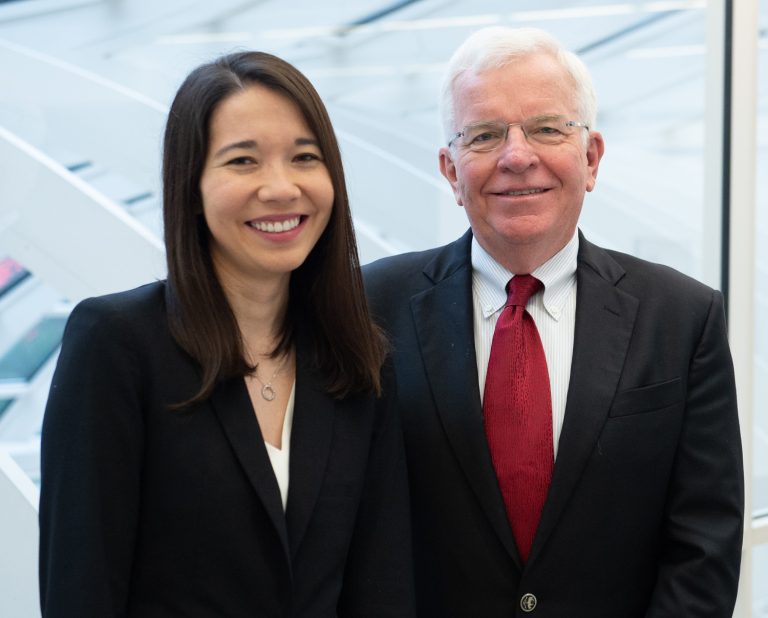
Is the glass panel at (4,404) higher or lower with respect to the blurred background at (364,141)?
lower

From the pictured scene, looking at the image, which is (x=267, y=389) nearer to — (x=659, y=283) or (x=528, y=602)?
(x=528, y=602)

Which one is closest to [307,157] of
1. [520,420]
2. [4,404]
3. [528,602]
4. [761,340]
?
[520,420]

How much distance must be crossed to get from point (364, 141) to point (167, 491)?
1.75 m

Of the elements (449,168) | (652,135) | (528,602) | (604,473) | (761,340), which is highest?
(652,135)

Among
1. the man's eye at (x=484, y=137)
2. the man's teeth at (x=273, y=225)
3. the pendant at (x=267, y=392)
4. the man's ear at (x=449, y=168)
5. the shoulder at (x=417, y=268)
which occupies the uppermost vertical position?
the man's eye at (x=484, y=137)

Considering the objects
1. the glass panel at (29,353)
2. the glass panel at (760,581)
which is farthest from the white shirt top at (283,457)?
the glass panel at (760,581)

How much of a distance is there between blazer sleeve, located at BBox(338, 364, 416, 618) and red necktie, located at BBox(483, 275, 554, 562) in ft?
0.84

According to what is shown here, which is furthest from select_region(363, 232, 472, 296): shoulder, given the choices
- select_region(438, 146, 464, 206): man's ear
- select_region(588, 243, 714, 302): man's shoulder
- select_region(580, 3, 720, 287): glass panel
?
select_region(580, 3, 720, 287): glass panel

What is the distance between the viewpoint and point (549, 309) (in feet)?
7.10

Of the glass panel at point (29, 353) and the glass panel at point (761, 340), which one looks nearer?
the glass panel at point (29, 353)

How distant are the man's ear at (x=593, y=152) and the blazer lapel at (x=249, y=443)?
97cm

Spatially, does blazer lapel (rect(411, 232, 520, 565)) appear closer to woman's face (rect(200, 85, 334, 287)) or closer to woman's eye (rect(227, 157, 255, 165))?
woman's face (rect(200, 85, 334, 287))

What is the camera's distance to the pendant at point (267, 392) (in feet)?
5.97

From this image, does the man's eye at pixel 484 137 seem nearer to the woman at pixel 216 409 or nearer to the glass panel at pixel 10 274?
the woman at pixel 216 409
